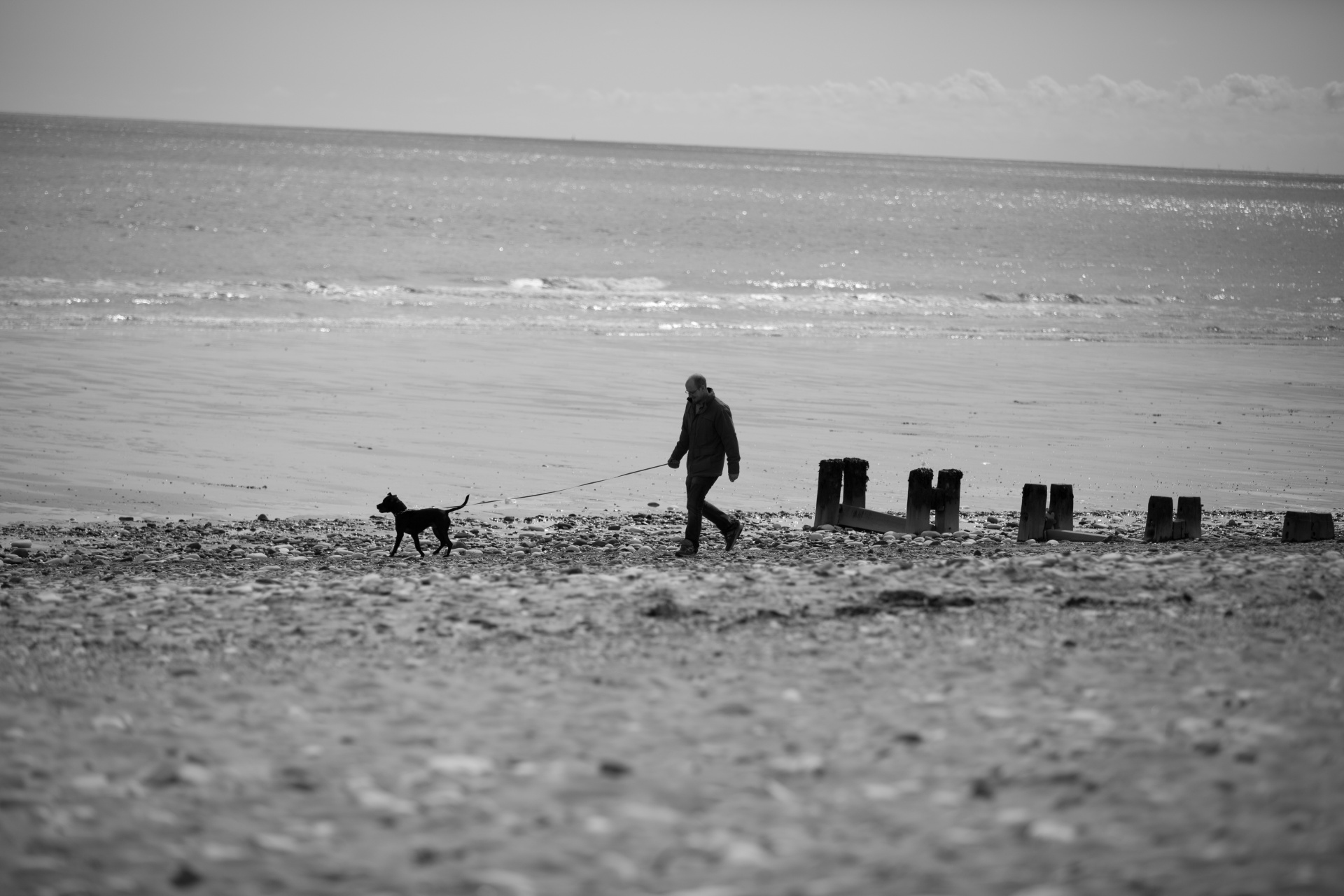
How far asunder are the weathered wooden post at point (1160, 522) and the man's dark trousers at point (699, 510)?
3.47 m

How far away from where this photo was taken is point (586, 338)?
2717 cm

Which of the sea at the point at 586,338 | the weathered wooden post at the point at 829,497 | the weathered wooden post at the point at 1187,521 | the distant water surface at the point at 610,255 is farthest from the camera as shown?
the distant water surface at the point at 610,255

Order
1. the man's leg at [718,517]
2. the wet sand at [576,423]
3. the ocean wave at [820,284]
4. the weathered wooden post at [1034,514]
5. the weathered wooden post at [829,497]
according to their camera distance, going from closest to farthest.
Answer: the man's leg at [718,517] → the weathered wooden post at [1034,514] → the weathered wooden post at [829,497] → the wet sand at [576,423] → the ocean wave at [820,284]

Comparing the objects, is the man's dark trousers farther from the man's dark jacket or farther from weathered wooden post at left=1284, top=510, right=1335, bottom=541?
weathered wooden post at left=1284, top=510, right=1335, bottom=541

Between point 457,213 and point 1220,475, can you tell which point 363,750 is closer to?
point 1220,475

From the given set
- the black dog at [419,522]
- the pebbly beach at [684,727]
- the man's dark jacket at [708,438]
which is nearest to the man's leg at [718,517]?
the man's dark jacket at [708,438]

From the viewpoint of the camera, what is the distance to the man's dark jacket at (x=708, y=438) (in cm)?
1052

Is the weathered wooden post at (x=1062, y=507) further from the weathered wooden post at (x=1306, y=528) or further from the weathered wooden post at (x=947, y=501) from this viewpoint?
the weathered wooden post at (x=1306, y=528)

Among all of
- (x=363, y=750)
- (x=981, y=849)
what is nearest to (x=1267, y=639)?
(x=981, y=849)

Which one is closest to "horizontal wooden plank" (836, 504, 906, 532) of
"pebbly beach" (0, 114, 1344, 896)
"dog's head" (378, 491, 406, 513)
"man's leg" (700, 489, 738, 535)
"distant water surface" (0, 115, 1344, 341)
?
"pebbly beach" (0, 114, 1344, 896)

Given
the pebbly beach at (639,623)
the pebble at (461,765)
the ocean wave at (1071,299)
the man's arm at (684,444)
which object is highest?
the ocean wave at (1071,299)

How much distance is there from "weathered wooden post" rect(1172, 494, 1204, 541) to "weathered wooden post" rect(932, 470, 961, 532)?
178 centimetres

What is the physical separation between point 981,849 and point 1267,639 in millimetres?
3072

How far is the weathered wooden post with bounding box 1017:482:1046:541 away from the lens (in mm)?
11016
